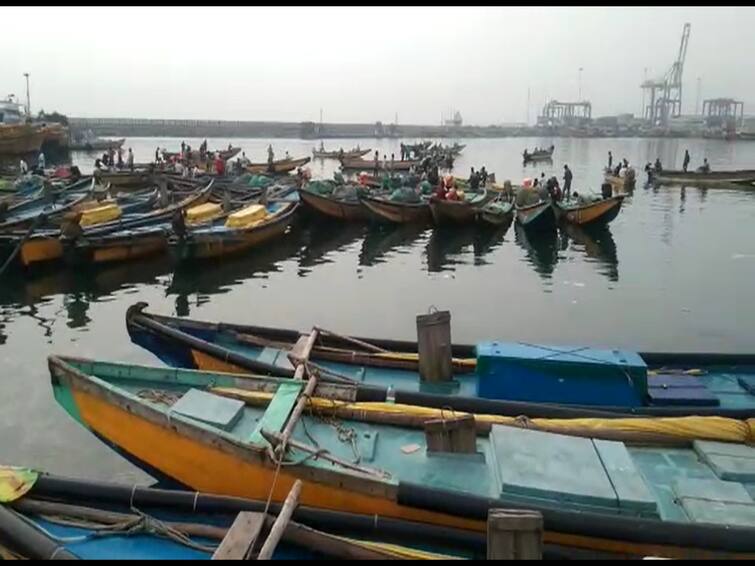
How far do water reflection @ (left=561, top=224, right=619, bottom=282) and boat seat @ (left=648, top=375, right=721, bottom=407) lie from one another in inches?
460

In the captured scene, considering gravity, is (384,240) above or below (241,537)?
below

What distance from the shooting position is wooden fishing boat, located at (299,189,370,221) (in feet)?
90.0

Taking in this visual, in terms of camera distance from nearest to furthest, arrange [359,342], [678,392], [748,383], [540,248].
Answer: [678,392] → [748,383] → [359,342] → [540,248]

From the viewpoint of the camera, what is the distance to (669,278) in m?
19.9

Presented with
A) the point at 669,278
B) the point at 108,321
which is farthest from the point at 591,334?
the point at 108,321

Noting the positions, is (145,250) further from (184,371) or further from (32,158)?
(32,158)

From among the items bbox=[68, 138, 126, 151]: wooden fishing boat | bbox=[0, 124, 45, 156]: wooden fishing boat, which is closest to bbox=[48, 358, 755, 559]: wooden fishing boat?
bbox=[0, 124, 45, 156]: wooden fishing boat

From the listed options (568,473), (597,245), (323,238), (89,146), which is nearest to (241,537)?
(568,473)

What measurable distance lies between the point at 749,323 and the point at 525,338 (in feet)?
18.8

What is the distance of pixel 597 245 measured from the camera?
25.2 m

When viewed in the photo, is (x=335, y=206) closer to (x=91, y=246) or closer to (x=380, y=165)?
(x=91, y=246)

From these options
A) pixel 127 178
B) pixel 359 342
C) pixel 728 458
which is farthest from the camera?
pixel 127 178

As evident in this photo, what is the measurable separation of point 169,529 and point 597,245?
2241 centimetres

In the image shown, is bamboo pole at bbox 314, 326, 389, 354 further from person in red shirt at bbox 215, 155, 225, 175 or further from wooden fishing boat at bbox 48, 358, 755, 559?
person in red shirt at bbox 215, 155, 225, 175
